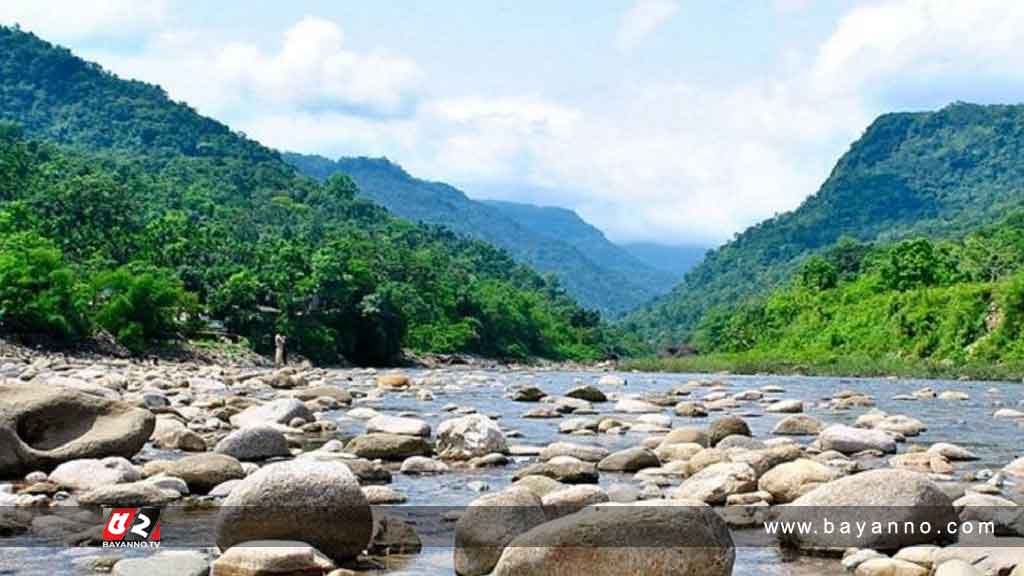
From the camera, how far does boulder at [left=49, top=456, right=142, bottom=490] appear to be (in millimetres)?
11086

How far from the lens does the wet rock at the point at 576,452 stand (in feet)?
46.0

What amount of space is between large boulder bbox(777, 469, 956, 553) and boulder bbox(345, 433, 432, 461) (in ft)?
21.5

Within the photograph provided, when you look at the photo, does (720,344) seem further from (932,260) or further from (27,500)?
(27,500)

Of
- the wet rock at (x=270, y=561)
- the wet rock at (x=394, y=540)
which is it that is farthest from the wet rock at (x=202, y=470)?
the wet rock at (x=270, y=561)

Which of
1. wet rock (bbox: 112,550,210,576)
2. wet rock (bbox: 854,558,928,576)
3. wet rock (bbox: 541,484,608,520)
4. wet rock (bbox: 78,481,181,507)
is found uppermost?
wet rock (bbox: 541,484,608,520)

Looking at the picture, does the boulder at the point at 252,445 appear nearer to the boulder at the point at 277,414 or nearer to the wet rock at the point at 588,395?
the boulder at the point at 277,414

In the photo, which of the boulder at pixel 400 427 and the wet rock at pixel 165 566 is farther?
the boulder at pixel 400 427

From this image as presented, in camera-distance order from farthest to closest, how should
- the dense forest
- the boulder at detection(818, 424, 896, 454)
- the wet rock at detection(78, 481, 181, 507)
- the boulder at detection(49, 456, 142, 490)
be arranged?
the dense forest < the boulder at detection(818, 424, 896, 454) < the boulder at detection(49, 456, 142, 490) < the wet rock at detection(78, 481, 181, 507)

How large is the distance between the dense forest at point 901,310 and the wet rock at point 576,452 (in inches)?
1960

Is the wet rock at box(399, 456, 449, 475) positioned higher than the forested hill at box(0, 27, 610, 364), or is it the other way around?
the forested hill at box(0, 27, 610, 364)

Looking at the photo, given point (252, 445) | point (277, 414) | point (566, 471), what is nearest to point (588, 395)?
point (277, 414)

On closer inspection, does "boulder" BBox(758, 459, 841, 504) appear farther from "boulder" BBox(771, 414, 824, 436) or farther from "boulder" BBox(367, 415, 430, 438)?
"boulder" BBox(771, 414, 824, 436)

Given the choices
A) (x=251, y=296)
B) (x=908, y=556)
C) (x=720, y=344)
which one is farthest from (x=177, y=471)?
(x=720, y=344)

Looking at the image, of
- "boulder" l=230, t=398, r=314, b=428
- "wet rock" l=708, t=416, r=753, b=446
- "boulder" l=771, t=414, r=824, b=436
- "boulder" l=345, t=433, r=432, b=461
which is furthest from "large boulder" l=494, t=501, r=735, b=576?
"boulder" l=771, t=414, r=824, b=436
